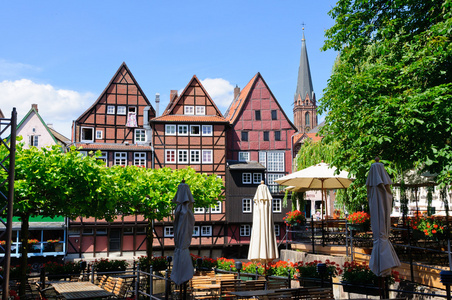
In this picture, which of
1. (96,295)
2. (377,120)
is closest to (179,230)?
(96,295)

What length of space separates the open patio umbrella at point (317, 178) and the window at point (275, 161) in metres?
18.9

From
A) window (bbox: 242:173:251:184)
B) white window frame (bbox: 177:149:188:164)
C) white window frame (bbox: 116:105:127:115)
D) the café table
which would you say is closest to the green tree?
the café table

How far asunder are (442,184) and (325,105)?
5.25 m

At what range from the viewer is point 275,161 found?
116 ft

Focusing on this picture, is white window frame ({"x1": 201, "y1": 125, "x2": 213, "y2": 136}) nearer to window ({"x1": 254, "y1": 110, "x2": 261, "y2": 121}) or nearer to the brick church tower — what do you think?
window ({"x1": 254, "y1": 110, "x2": 261, "y2": 121})

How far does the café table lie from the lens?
9.41 m

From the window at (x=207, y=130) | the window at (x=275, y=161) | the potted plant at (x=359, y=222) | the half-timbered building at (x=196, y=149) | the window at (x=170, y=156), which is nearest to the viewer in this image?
the potted plant at (x=359, y=222)

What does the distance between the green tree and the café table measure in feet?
23.4

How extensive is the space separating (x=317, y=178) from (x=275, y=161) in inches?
775

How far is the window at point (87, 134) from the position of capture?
33.0 metres

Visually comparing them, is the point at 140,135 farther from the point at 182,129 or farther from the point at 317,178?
the point at 317,178

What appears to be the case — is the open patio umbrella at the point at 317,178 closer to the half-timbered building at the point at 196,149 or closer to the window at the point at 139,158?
the half-timbered building at the point at 196,149

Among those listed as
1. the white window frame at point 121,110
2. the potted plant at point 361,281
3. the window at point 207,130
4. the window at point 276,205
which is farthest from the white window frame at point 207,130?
the potted plant at point 361,281

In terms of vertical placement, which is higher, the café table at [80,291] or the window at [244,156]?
the window at [244,156]
